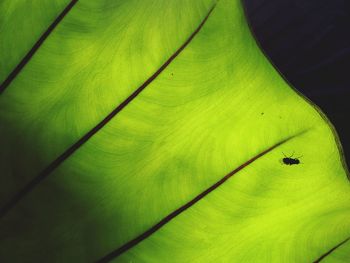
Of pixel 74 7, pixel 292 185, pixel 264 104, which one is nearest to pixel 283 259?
pixel 292 185

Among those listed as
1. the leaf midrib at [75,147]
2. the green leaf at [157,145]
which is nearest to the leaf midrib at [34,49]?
the green leaf at [157,145]

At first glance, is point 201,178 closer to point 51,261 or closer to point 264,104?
point 264,104

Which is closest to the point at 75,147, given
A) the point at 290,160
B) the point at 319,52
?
the point at 290,160

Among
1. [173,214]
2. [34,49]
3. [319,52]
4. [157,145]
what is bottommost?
[173,214]

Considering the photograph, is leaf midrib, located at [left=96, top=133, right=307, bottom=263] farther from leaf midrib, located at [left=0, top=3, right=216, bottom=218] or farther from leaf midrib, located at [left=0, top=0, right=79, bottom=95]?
leaf midrib, located at [left=0, top=0, right=79, bottom=95]

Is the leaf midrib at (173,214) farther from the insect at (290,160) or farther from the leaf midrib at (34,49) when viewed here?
the leaf midrib at (34,49)

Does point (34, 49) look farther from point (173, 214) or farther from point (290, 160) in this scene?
Answer: point (290, 160)
